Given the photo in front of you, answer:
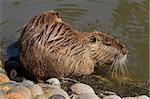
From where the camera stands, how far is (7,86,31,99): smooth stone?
12.9ft

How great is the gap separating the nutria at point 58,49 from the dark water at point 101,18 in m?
0.43

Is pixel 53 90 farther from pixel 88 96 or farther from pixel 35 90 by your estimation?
pixel 88 96

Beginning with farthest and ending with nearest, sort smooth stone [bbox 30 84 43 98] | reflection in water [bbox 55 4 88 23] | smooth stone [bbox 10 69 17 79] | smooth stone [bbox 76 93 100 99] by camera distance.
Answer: reflection in water [bbox 55 4 88 23] → smooth stone [bbox 10 69 17 79] → smooth stone [bbox 76 93 100 99] → smooth stone [bbox 30 84 43 98]

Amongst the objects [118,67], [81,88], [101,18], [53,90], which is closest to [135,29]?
[101,18]

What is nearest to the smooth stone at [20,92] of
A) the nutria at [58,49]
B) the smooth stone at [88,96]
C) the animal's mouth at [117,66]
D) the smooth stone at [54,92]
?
the smooth stone at [54,92]

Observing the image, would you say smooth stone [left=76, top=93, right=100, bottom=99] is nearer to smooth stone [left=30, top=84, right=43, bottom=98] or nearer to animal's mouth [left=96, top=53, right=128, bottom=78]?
smooth stone [left=30, top=84, right=43, bottom=98]

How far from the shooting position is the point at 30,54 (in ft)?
15.2

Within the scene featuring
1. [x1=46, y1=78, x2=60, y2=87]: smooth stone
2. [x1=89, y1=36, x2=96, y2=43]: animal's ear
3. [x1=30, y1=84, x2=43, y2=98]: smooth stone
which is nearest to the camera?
[x1=30, y1=84, x2=43, y2=98]: smooth stone

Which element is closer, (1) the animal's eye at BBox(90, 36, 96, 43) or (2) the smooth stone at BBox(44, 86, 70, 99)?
(2) the smooth stone at BBox(44, 86, 70, 99)

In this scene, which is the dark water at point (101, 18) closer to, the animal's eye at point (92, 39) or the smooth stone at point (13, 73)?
the animal's eye at point (92, 39)

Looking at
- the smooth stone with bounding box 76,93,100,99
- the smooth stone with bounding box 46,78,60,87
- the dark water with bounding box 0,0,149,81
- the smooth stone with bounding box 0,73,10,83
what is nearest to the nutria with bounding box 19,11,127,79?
the smooth stone with bounding box 46,78,60,87

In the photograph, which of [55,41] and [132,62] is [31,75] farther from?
[132,62]

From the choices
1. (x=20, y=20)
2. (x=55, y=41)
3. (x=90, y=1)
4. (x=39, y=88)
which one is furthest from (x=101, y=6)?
(x=39, y=88)

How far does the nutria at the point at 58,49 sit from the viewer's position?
461 cm
